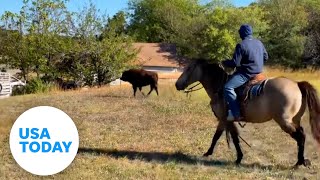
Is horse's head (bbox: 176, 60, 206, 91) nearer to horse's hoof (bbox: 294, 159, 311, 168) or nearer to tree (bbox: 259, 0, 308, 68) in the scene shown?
horse's hoof (bbox: 294, 159, 311, 168)

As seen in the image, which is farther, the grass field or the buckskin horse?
the buckskin horse

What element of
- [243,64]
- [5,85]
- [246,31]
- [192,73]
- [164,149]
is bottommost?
[5,85]

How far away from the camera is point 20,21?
120 ft

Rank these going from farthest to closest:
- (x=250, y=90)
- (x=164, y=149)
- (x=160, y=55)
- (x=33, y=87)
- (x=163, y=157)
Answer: (x=160, y=55), (x=33, y=87), (x=164, y=149), (x=163, y=157), (x=250, y=90)

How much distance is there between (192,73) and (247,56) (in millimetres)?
1324

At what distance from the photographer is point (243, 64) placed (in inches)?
313

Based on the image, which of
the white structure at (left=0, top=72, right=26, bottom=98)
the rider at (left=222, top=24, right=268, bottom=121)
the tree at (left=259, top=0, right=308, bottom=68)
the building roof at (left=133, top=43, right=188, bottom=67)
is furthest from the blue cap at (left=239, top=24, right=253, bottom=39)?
the building roof at (left=133, top=43, right=188, bottom=67)

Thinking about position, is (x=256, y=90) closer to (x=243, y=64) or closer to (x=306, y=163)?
(x=243, y=64)

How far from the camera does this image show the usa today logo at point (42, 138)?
5.66 m

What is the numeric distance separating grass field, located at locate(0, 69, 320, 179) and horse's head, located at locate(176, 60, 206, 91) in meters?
1.33

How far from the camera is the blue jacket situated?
7883 millimetres

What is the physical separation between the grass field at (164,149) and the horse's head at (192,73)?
52.5 inches

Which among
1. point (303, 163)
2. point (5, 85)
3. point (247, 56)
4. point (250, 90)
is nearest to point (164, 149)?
point (250, 90)

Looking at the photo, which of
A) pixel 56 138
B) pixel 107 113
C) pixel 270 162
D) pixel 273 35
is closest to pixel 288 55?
pixel 273 35
